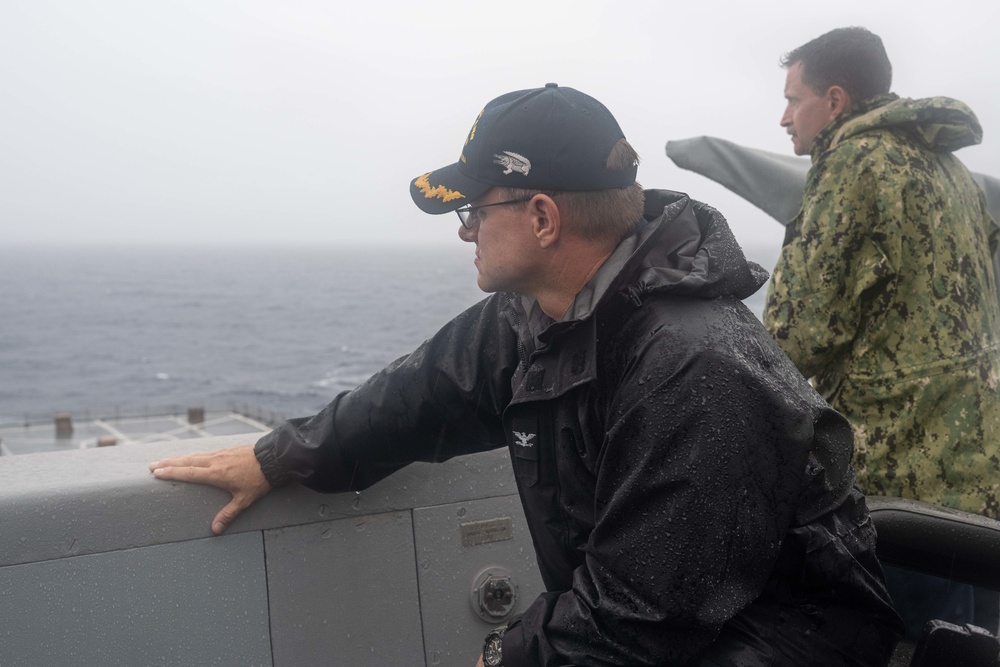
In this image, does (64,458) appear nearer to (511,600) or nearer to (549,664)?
(511,600)

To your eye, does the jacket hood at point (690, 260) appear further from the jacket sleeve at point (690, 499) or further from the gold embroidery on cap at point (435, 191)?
the gold embroidery on cap at point (435, 191)

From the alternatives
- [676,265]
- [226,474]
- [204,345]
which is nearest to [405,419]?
[226,474]

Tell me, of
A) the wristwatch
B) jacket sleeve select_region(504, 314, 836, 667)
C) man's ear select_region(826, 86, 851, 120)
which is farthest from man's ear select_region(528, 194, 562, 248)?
man's ear select_region(826, 86, 851, 120)

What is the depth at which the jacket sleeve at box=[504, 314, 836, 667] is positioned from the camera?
204cm

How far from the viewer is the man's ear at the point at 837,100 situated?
353cm

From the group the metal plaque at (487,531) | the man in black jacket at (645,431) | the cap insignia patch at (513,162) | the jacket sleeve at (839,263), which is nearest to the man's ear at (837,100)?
the jacket sleeve at (839,263)

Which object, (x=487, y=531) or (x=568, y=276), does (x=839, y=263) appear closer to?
(x=568, y=276)

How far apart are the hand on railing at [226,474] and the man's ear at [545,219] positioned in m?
1.27

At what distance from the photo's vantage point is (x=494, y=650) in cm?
243

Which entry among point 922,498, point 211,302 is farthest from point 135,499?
point 211,302

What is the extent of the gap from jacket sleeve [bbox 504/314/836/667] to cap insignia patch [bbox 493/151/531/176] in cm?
60

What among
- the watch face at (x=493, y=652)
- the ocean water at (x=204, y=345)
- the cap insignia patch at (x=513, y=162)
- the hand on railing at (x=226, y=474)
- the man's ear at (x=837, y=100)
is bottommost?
the ocean water at (x=204, y=345)

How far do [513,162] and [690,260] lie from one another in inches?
20.5

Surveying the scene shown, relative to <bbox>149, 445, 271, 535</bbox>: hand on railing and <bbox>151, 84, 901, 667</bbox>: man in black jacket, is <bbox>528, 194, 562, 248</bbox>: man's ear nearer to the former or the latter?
<bbox>151, 84, 901, 667</bbox>: man in black jacket
